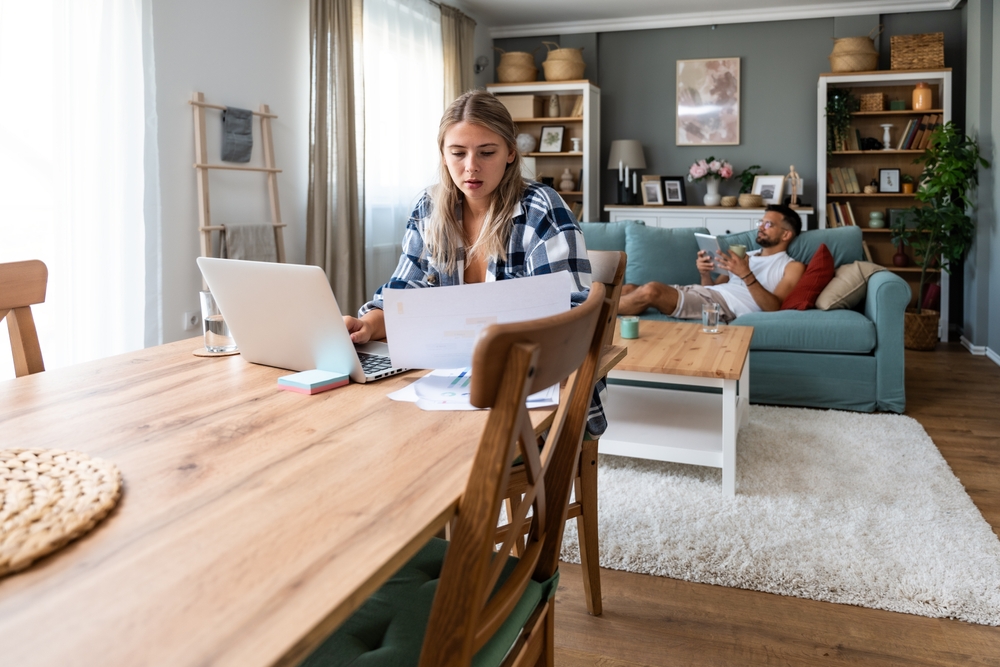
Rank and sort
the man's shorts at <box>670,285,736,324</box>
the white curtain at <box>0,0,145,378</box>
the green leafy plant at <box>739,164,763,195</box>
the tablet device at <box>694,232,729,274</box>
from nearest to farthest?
the white curtain at <box>0,0,145,378</box> < the man's shorts at <box>670,285,736,324</box> < the tablet device at <box>694,232,729,274</box> < the green leafy plant at <box>739,164,763,195</box>

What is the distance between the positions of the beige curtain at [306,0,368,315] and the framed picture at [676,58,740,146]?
118 inches

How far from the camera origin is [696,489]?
2654 mm

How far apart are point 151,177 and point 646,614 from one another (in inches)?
110

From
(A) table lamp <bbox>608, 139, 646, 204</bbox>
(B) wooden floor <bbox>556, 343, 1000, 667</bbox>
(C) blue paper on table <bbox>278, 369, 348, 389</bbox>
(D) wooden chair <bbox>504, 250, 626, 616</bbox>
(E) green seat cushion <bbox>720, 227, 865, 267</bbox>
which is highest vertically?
(A) table lamp <bbox>608, 139, 646, 204</bbox>

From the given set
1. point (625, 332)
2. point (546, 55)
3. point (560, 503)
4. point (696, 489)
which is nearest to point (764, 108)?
point (546, 55)

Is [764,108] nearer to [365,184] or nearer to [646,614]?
[365,184]

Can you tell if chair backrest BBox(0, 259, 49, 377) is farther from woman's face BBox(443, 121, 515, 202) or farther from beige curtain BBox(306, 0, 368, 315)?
beige curtain BBox(306, 0, 368, 315)

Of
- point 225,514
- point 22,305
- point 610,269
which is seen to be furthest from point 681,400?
point 225,514

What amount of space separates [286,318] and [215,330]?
0.31 metres

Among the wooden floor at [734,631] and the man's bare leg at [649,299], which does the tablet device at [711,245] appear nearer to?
the man's bare leg at [649,299]

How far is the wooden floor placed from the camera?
171cm

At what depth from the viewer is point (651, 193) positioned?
651cm

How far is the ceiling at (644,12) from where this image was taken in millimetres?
5871

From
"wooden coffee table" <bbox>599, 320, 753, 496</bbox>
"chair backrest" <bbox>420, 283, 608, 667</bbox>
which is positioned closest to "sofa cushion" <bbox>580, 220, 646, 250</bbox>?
"wooden coffee table" <bbox>599, 320, 753, 496</bbox>
